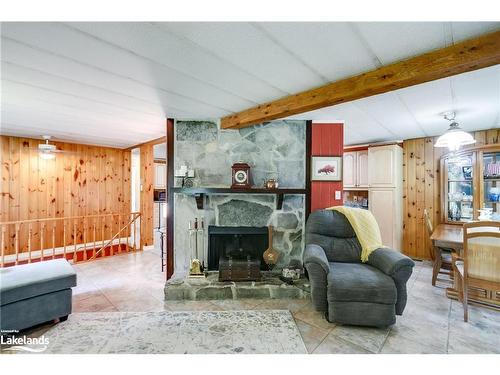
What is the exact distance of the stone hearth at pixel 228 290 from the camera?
103 inches

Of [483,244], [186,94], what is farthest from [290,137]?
[483,244]

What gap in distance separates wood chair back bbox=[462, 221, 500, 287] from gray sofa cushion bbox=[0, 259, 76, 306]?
3.76 meters

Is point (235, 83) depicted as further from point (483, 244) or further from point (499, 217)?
point (499, 217)

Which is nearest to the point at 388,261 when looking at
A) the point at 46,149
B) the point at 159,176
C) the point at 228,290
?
the point at 228,290

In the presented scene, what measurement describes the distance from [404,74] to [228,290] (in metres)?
2.58

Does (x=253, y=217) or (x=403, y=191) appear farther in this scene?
(x=403, y=191)

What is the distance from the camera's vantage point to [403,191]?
4.34m

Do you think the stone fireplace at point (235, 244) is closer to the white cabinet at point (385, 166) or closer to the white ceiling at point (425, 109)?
the white ceiling at point (425, 109)

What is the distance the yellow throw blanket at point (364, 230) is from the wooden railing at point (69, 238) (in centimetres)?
399

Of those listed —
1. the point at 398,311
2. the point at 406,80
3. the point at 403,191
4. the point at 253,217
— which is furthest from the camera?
the point at 403,191

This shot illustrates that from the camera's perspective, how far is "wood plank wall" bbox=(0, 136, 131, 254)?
4.05 metres

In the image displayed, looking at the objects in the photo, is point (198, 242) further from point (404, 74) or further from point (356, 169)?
point (356, 169)

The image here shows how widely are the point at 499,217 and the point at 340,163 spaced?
7.95ft

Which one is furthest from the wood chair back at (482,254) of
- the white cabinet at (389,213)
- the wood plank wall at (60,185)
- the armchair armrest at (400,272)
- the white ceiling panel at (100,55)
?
the wood plank wall at (60,185)
